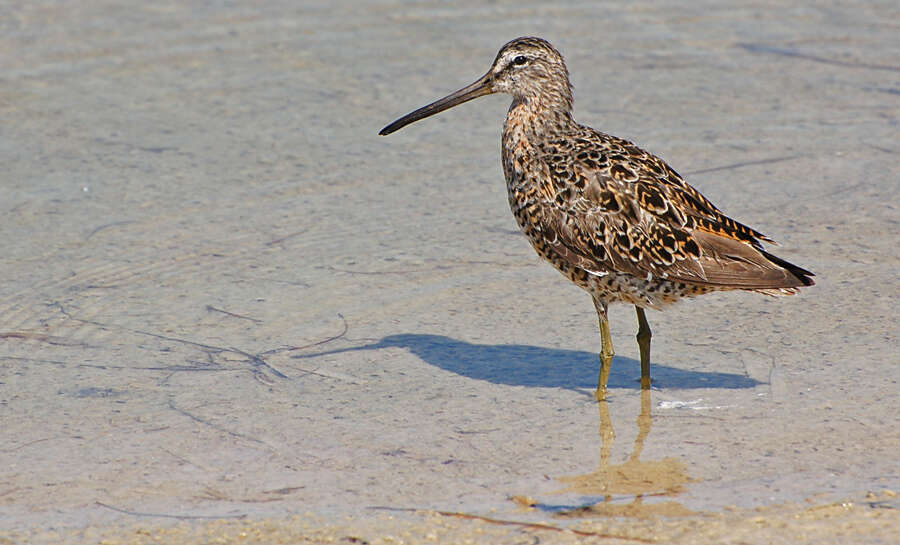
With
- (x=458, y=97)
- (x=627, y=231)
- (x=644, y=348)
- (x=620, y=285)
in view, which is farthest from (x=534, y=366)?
(x=458, y=97)

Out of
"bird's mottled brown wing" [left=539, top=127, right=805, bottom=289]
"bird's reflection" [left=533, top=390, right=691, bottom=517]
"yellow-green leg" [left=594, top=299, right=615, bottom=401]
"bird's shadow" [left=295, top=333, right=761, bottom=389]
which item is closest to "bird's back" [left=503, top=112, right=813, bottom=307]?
"bird's mottled brown wing" [left=539, top=127, right=805, bottom=289]

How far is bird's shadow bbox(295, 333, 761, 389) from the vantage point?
19.9ft

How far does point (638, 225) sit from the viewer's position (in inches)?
222

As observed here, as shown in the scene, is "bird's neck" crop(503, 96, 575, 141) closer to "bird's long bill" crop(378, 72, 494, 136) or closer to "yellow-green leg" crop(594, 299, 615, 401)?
"bird's long bill" crop(378, 72, 494, 136)

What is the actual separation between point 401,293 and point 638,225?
5.67 ft

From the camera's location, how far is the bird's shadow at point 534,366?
606 centimetres

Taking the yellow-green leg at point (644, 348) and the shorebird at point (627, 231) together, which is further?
the yellow-green leg at point (644, 348)

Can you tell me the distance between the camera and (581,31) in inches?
430

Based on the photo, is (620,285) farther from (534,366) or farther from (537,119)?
(537,119)

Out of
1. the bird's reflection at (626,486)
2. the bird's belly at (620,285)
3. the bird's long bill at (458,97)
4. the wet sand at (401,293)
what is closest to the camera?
the bird's reflection at (626,486)

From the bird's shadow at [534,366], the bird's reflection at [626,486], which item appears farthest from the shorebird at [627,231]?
the bird's reflection at [626,486]

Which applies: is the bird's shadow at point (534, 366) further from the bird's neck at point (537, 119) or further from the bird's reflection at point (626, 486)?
the bird's neck at point (537, 119)

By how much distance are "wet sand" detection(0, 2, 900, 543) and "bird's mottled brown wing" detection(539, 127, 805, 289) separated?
2.12ft

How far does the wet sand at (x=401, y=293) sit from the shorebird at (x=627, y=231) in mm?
561
